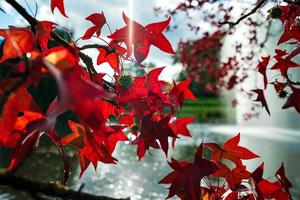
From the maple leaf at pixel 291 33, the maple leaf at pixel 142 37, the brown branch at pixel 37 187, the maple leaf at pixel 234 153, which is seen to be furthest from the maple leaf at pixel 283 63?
the brown branch at pixel 37 187

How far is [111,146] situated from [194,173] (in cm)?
23

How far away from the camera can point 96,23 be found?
108 centimetres

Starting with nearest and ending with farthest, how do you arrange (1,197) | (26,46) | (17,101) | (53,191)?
1. (53,191)
2. (17,101)
3. (26,46)
4. (1,197)

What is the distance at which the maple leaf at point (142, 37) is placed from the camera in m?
0.92

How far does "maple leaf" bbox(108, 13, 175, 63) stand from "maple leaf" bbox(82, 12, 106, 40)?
13 cm

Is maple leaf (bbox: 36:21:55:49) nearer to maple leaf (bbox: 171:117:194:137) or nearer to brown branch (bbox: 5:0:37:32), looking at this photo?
brown branch (bbox: 5:0:37:32)

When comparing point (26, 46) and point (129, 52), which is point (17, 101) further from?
point (129, 52)

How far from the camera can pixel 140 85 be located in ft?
2.99

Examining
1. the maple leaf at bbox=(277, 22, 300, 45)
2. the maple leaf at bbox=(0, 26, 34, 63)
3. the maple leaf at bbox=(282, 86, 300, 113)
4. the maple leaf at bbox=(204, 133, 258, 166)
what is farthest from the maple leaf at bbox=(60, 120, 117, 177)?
the maple leaf at bbox=(277, 22, 300, 45)

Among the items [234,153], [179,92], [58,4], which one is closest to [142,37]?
[179,92]

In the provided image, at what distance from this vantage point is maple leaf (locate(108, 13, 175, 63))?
922mm

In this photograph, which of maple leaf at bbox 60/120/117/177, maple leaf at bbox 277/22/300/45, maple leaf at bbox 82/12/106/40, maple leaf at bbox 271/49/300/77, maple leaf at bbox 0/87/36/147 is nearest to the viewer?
maple leaf at bbox 0/87/36/147

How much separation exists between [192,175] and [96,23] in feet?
1.67

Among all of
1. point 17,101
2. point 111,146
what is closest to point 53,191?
point 17,101
